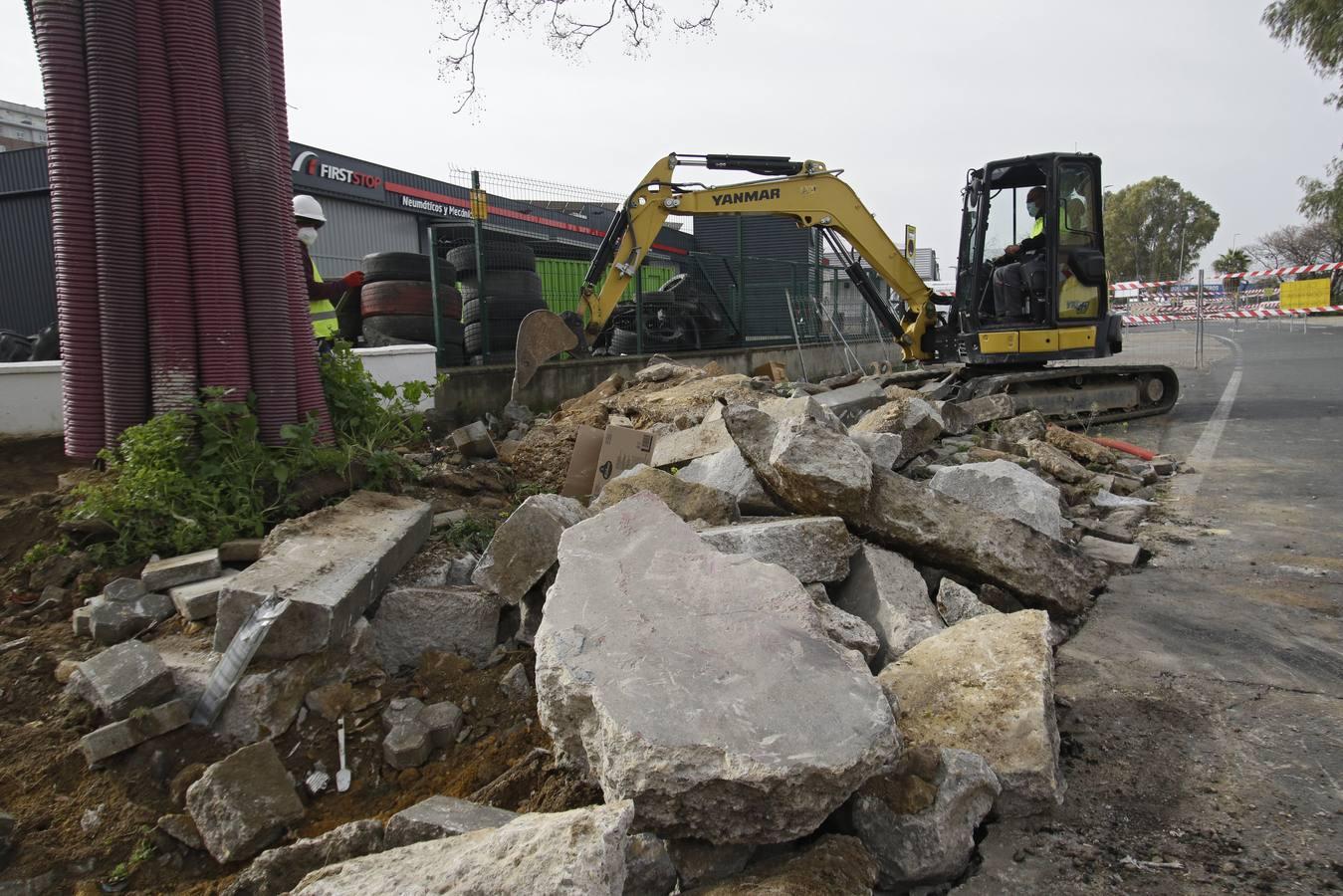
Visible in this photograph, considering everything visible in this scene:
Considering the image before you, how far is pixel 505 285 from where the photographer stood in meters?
9.52

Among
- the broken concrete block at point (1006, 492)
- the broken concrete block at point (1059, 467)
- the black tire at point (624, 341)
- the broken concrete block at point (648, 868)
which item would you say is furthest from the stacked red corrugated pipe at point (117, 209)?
the black tire at point (624, 341)

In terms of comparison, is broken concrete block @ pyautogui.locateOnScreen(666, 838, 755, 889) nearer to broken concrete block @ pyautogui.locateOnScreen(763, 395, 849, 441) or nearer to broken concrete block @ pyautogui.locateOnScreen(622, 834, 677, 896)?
broken concrete block @ pyautogui.locateOnScreen(622, 834, 677, 896)

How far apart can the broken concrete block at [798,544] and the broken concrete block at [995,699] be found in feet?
1.84

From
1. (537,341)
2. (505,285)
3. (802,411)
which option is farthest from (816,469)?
(505,285)

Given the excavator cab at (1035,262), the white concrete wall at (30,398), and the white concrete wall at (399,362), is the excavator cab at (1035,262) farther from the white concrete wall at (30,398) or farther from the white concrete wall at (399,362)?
the white concrete wall at (30,398)

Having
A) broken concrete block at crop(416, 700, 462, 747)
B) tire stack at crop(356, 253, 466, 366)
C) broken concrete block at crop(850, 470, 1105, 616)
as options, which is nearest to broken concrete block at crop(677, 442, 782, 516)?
broken concrete block at crop(850, 470, 1105, 616)

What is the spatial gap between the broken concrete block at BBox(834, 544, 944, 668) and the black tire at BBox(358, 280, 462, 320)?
20.9 feet

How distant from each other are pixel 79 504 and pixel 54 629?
0.62 m

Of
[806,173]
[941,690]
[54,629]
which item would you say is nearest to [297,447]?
[54,629]

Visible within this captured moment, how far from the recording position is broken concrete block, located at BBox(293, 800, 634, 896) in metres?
1.62

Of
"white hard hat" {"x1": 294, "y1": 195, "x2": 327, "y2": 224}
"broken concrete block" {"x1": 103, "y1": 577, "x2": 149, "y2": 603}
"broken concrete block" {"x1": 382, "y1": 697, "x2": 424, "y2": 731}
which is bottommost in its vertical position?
"broken concrete block" {"x1": 382, "y1": 697, "x2": 424, "y2": 731}

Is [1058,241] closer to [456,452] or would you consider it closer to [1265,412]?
[1265,412]

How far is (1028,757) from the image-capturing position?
239 centimetres

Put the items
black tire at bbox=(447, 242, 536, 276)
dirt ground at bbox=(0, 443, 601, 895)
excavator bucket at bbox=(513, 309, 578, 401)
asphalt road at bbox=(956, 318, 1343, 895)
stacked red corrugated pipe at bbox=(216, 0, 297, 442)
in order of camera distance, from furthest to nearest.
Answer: black tire at bbox=(447, 242, 536, 276) < excavator bucket at bbox=(513, 309, 578, 401) < stacked red corrugated pipe at bbox=(216, 0, 297, 442) < dirt ground at bbox=(0, 443, 601, 895) < asphalt road at bbox=(956, 318, 1343, 895)
